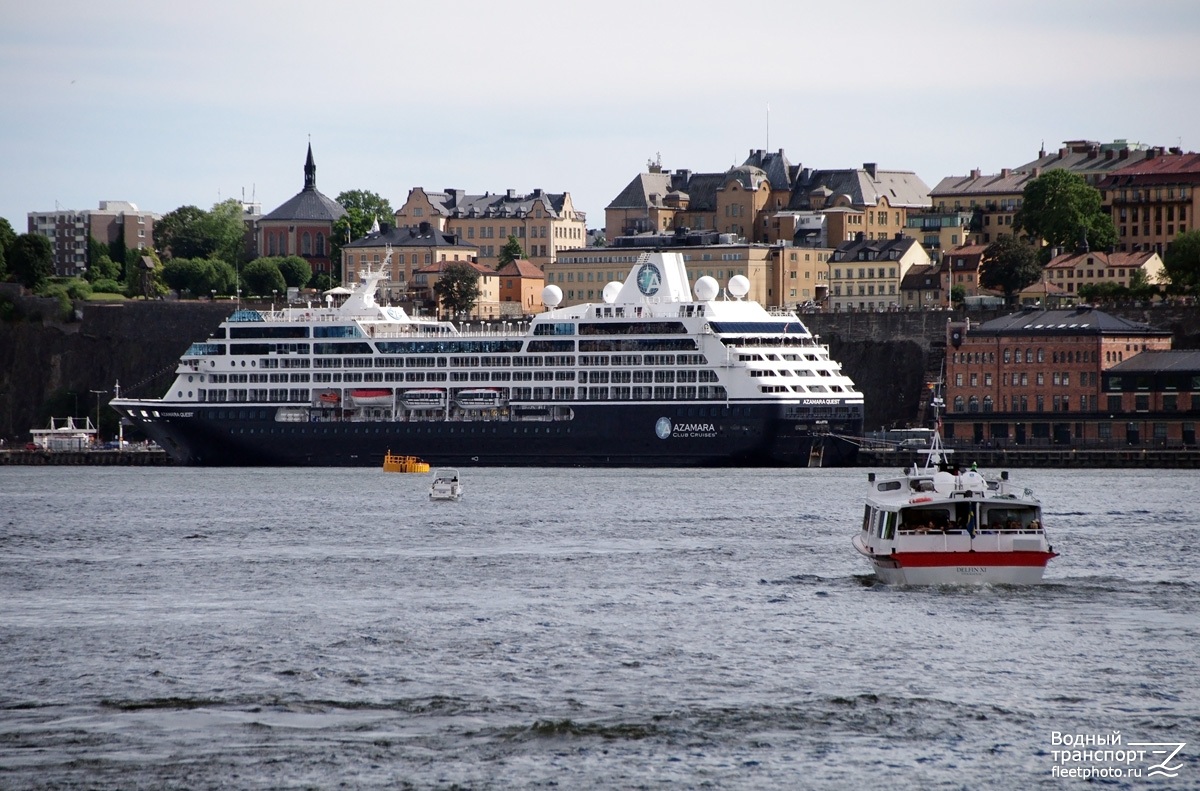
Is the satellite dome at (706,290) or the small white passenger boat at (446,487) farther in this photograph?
the satellite dome at (706,290)

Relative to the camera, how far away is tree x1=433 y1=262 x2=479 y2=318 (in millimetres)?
166000

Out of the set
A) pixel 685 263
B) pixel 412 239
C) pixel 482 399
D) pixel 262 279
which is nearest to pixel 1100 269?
pixel 685 263

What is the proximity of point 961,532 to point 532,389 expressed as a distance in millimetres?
70639

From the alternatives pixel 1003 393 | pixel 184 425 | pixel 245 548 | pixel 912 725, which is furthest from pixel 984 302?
pixel 912 725

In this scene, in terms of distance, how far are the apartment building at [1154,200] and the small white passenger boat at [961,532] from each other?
12504cm

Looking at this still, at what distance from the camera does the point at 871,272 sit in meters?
162

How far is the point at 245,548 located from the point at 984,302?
9571cm

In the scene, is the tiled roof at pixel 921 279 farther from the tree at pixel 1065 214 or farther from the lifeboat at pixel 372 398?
the lifeboat at pixel 372 398

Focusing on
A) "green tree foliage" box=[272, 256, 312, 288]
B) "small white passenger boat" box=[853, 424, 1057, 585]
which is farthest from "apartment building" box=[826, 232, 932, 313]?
"small white passenger boat" box=[853, 424, 1057, 585]

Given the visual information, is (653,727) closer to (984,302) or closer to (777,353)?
(777,353)

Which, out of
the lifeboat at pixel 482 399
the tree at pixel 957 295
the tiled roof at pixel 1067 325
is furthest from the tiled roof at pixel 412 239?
the lifeboat at pixel 482 399

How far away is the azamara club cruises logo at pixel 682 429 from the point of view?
106 meters

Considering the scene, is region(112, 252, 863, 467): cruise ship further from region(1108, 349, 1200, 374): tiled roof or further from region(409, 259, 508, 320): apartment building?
region(409, 259, 508, 320): apartment building

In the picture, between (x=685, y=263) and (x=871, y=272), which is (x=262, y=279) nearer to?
(x=685, y=263)
